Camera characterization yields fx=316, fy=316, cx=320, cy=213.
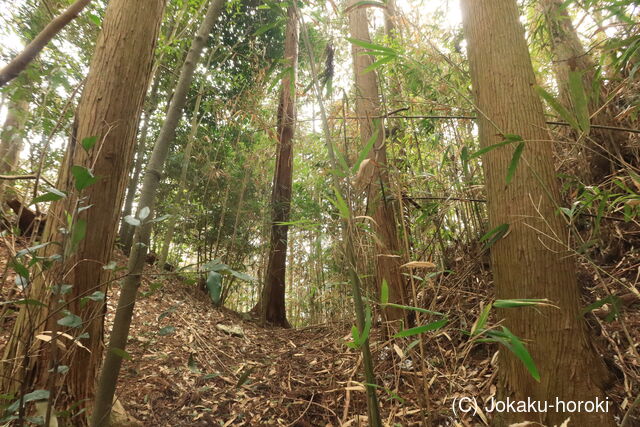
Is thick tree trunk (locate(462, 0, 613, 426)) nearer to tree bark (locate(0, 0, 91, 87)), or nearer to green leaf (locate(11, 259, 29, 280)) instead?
tree bark (locate(0, 0, 91, 87))

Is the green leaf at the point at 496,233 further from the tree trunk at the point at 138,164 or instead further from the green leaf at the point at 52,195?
the tree trunk at the point at 138,164

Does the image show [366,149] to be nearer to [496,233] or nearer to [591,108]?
[496,233]

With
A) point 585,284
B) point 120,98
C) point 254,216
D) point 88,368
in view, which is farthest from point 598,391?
point 254,216

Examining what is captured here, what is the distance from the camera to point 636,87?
1.35m

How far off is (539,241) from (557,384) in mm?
406

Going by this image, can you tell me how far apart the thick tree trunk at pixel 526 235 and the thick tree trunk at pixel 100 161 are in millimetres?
1338

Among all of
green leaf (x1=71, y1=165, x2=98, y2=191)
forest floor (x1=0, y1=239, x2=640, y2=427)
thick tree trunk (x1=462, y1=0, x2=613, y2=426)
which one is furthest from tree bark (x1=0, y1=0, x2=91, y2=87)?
thick tree trunk (x1=462, y1=0, x2=613, y2=426)

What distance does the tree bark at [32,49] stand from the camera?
325mm

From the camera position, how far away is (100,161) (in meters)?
1.22

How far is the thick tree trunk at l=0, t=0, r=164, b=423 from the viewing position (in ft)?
3.55

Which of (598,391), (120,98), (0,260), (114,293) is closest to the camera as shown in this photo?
(598,391)

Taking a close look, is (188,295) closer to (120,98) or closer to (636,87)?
(120,98)

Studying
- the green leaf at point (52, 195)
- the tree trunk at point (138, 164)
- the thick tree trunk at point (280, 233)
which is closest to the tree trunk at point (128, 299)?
the green leaf at point (52, 195)

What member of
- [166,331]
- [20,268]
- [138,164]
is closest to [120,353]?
A: [166,331]
